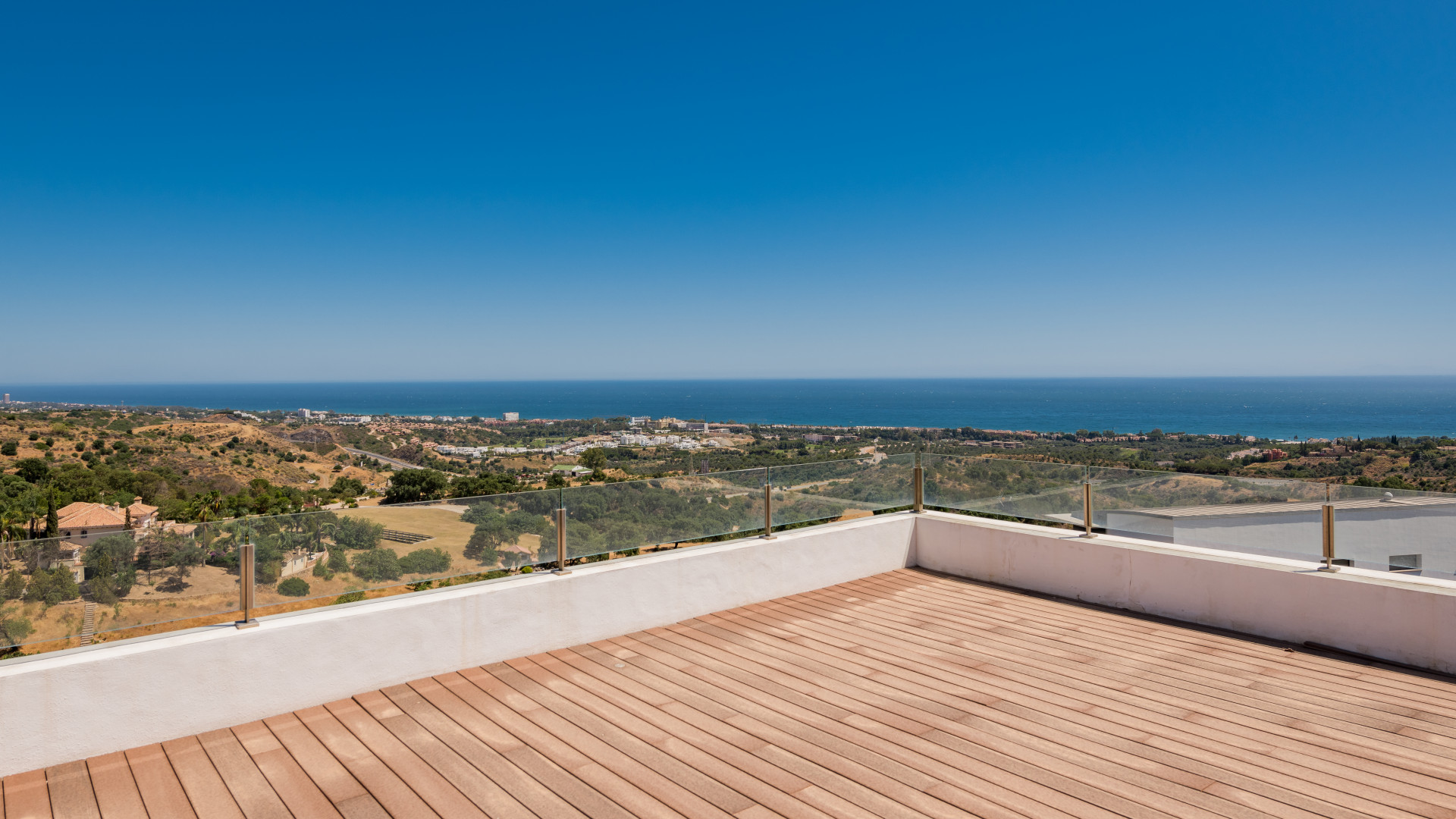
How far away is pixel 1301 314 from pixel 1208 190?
4222cm

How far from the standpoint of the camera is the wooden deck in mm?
2297

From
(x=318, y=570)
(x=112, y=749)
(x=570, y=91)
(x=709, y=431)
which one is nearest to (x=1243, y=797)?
(x=318, y=570)

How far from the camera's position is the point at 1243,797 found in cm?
229

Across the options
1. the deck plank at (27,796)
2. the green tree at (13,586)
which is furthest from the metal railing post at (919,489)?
the green tree at (13,586)

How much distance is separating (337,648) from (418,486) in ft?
56.0

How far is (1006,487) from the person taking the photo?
575cm

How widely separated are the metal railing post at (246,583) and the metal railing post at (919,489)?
16.3 ft

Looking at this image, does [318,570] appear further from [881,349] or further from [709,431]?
[881,349]

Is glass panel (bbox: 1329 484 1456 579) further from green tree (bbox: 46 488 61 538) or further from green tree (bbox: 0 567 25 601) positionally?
green tree (bbox: 46 488 61 538)

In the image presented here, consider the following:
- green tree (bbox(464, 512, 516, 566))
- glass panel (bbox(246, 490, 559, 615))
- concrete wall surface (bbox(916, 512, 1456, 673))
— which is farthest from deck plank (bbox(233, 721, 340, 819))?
concrete wall surface (bbox(916, 512, 1456, 673))

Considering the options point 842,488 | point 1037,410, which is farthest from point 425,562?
point 1037,410

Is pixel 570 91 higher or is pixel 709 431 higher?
pixel 570 91

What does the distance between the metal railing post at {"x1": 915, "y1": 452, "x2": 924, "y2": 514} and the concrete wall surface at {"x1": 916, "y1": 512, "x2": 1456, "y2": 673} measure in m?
0.24

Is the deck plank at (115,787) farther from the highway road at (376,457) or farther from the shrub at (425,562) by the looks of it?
the highway road at (376,457)
